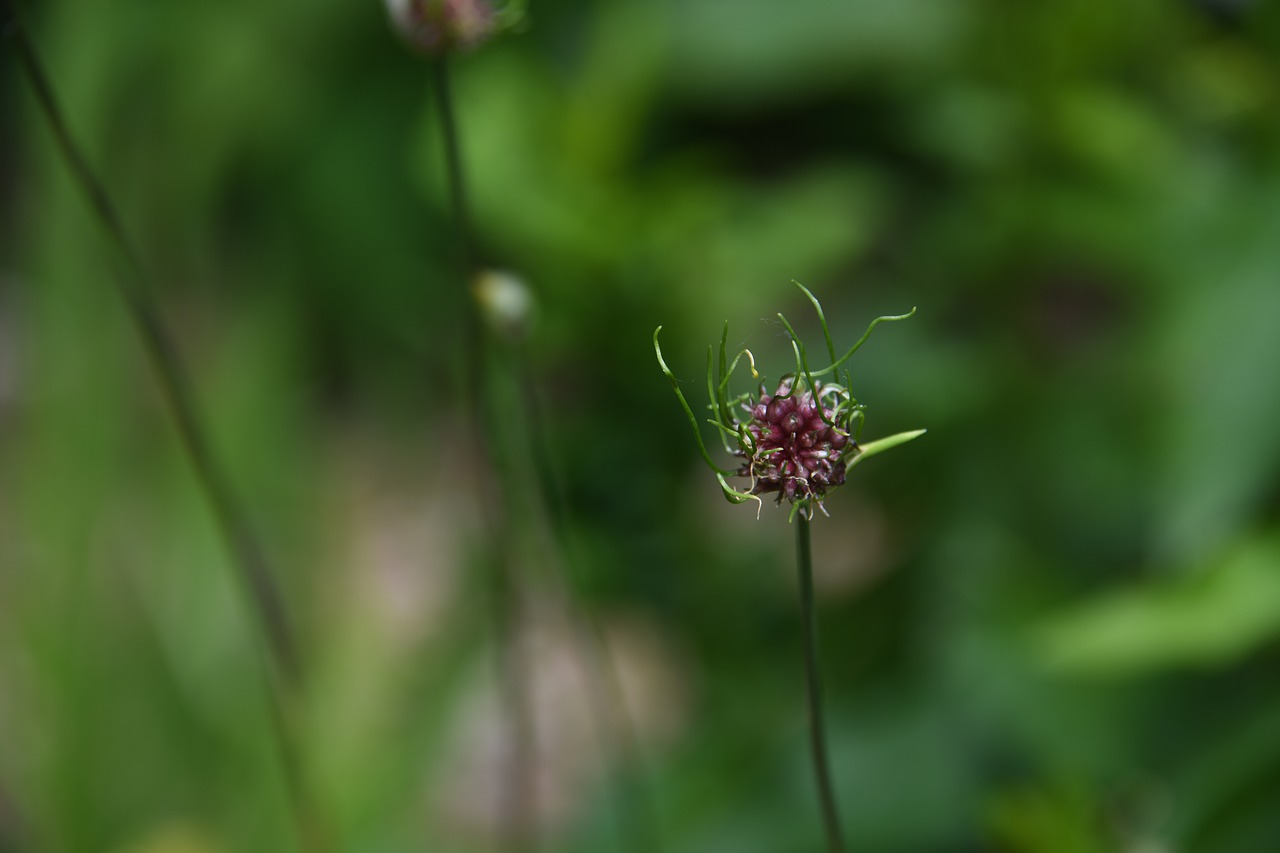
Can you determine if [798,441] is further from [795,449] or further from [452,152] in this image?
[452,152]

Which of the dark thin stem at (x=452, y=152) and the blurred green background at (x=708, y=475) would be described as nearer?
the dark thin stem at (x=452, y=152)

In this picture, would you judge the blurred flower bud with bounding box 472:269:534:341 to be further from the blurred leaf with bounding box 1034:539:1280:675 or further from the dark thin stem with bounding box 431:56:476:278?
the blurred leaf with bounding box 1034:539:1280:675

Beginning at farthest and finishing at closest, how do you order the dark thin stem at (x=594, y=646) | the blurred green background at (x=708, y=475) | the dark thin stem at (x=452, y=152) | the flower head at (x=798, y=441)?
the blurred green background at (x=708, y=475)
the dark thin stem at (x=594, y=646)
the dark thin stem at (x=452, y=152)
the flower head at (x=798, y=441)

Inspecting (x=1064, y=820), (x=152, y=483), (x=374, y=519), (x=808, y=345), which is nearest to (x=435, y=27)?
(x=1064, y=820)

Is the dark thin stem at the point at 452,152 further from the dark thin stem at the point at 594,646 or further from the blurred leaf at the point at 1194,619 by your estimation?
the blurred leaf at the point at 1194,619

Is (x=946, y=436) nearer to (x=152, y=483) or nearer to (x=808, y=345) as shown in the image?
(x=808, y=345)

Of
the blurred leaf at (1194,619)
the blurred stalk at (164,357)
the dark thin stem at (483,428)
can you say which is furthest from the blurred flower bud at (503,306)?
the blurred leaf at (1194,619)

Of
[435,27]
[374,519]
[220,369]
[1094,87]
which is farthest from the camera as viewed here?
[374,519]
